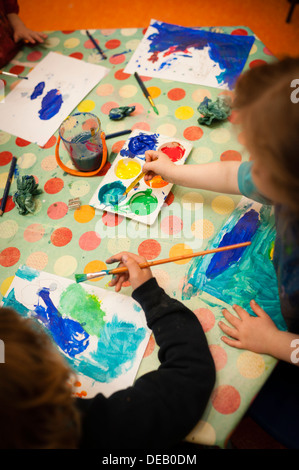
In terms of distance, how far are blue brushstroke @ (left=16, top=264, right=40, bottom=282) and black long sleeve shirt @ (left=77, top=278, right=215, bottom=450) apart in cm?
28

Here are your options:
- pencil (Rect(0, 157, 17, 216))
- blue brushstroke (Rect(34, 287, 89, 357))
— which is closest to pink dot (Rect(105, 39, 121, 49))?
pencil (Rect(0, 157, 17, 216))

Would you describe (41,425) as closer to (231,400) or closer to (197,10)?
(231,400)

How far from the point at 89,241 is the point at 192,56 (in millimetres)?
641

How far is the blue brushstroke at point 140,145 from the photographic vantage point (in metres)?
0.83

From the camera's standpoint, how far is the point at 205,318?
631mm

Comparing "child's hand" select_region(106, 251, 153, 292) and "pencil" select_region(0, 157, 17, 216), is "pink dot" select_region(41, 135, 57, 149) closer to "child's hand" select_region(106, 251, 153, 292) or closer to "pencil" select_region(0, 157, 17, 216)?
"pencil" select_region(0, 157, 17, 216)

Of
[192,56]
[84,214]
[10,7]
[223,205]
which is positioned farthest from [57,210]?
[10,7]

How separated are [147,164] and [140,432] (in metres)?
0.54

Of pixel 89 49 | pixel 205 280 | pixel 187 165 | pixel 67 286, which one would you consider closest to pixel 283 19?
pixel 89 49

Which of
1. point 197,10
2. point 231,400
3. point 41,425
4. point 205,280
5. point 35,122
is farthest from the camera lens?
point 197,10

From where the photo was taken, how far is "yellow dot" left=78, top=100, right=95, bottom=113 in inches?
36.8

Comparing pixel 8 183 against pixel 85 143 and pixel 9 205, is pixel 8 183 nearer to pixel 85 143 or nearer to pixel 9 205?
pixel 9 205

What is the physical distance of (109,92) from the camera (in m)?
0.96

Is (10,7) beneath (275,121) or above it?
above
